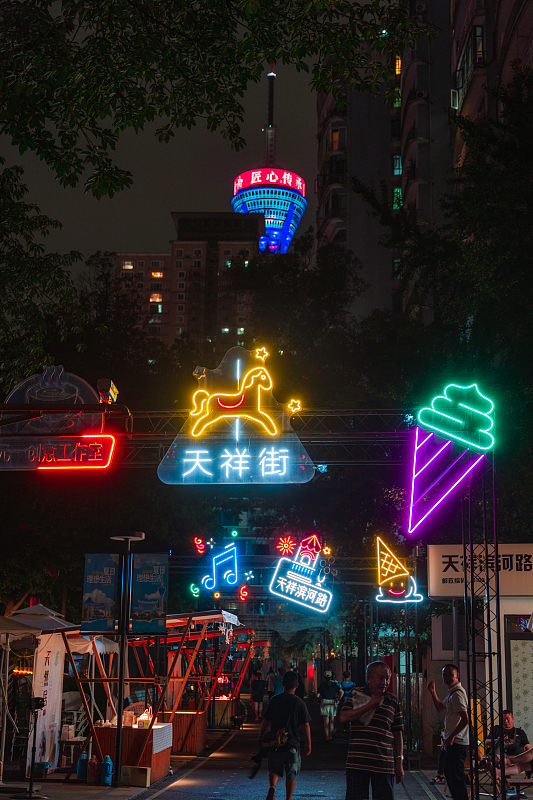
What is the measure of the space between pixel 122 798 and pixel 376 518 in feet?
61.2

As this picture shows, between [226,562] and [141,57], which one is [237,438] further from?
[226,562]

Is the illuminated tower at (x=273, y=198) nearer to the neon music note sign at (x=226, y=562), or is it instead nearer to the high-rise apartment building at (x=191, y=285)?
the high-rise apartment building at (x=191, y=285)

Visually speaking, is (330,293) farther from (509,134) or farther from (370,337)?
(509,134)

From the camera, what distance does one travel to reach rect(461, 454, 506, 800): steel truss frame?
33.5ft

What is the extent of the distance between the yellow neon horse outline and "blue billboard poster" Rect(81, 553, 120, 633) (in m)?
2.65

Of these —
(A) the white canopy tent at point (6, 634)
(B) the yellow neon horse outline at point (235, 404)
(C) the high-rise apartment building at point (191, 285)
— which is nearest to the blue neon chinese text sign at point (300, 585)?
(B) the yellow neon horse outline at point (235, 404)

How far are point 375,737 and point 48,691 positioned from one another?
934 cm

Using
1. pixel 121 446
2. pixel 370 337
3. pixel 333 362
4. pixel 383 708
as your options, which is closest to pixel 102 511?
pixel 121 446

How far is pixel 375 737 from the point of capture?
7.26 metres

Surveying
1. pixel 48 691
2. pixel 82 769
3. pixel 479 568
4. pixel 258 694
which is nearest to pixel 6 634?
pixel 48 691

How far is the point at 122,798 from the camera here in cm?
1209

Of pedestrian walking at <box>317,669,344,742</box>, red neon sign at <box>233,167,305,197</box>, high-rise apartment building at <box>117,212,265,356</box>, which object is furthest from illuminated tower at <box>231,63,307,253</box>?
pedestrian walking at <box>317,669,344,742</box>

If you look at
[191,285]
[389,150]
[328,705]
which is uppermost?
[191,285]

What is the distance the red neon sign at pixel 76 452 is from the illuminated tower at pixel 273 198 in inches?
3215
